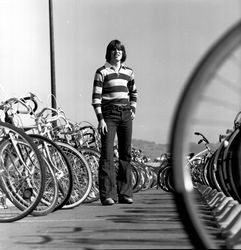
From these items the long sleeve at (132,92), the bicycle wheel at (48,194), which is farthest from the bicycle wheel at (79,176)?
the long sleeve at (132,92)

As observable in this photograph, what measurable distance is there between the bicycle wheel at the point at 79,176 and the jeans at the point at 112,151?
0.67 m

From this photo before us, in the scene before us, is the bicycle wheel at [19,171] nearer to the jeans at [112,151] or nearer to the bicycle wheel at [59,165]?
the bicycle wheel at [59,165]

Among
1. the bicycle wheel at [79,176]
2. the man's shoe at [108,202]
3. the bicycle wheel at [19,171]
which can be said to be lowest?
the man's shoe at [108,202]

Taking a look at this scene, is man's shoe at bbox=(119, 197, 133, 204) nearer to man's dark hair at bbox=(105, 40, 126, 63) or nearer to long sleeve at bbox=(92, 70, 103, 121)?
long sleeve at bbox=(92, 70, 103, 121)

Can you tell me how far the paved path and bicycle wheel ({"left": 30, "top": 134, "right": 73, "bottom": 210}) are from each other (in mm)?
177

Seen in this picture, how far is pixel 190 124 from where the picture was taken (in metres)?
1.79

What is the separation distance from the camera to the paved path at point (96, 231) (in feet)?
12.4

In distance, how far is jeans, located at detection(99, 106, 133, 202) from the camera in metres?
6.99

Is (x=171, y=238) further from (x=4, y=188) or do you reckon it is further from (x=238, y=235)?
(x=4, y=188)

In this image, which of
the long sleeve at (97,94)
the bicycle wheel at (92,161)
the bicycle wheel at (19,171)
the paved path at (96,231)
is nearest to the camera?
the paved path at (96,231)

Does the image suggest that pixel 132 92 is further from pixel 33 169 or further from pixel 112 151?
pixel 33 169

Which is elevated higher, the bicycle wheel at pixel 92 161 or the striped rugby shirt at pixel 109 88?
the striped rugby shirt at pixel 109 88

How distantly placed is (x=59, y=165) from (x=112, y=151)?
1.58 m

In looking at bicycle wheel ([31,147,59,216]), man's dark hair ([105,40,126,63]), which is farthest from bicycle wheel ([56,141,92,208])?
man's dark hair ([105,40,126,63])
